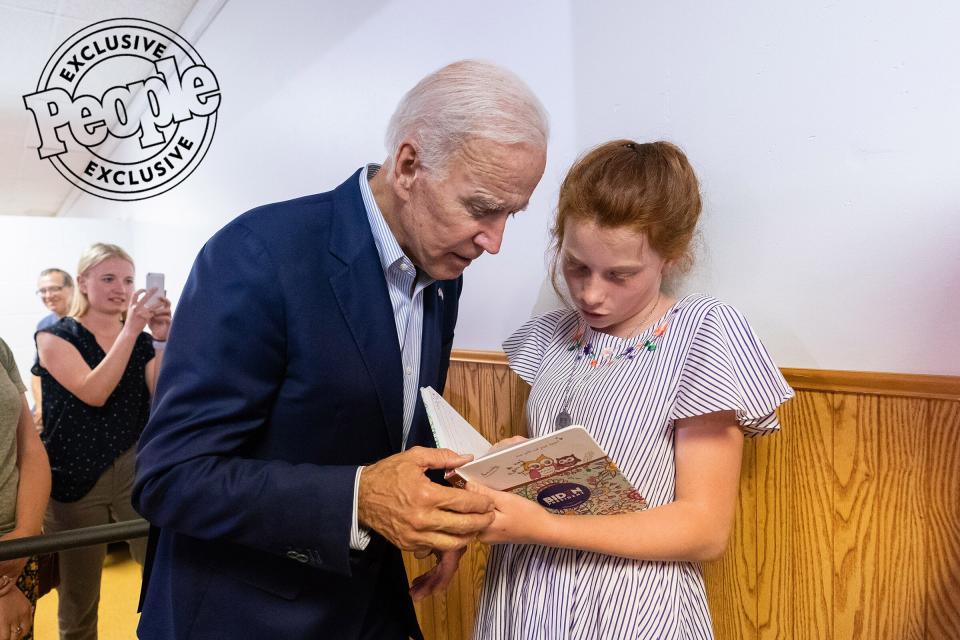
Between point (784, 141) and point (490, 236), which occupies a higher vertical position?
point (784, 141)

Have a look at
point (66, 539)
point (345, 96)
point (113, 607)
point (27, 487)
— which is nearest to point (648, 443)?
point (66, 539)

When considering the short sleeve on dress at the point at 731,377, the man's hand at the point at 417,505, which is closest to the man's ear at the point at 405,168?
the man's hand at the point at 417,505

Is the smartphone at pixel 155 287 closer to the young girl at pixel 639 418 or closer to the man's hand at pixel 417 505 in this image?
the young girl at pixel 639 418

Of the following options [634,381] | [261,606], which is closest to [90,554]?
[261,606]

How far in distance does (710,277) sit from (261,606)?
1.02 m

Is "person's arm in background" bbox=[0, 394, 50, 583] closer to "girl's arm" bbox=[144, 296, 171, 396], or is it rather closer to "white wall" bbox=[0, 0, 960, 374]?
"white wall" bbox=[0, 0, 960, 374]

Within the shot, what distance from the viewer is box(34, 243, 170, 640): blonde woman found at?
9.05 feet

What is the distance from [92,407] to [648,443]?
258 cm

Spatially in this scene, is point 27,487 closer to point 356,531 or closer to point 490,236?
point 356,531

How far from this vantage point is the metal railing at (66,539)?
152cm

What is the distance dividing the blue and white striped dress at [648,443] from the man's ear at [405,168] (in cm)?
45

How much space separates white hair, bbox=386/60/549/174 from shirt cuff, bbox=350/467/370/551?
0.47 m

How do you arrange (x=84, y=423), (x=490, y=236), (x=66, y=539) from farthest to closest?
(x=84, y=423) < (x=66, y=539) < (x=490, y=236)

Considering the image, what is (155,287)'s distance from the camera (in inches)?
127
